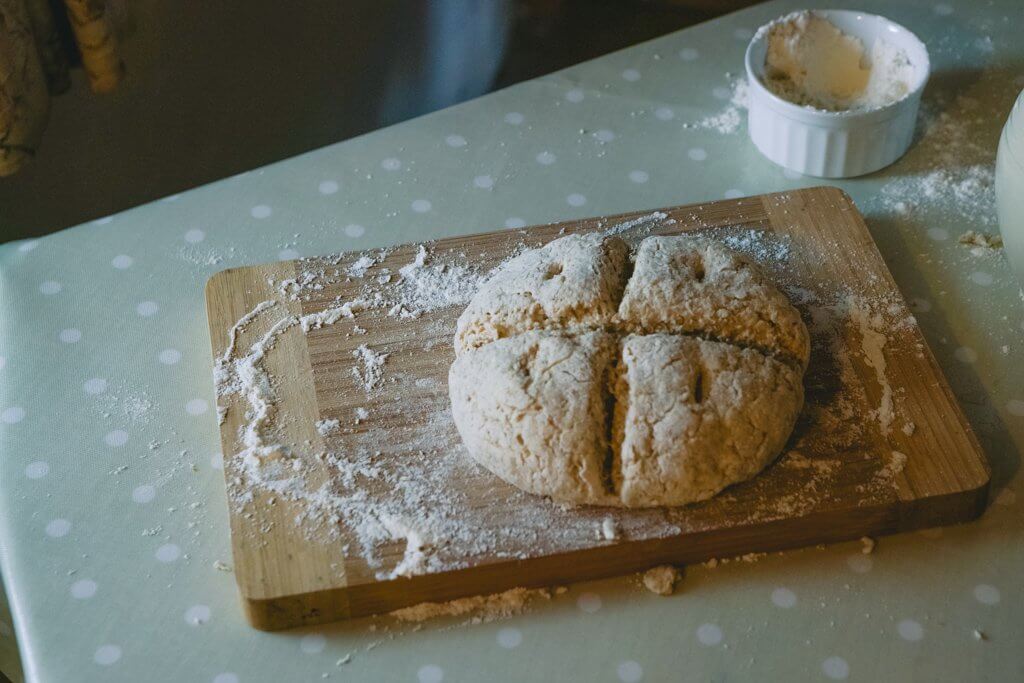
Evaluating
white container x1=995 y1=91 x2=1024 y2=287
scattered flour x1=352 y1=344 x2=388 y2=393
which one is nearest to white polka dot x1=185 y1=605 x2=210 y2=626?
scattered flour x1=352 y1=344 x2=388 y2=393

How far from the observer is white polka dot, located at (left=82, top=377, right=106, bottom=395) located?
1603 millimetres

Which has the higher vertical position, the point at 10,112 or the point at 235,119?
the point at 10,112

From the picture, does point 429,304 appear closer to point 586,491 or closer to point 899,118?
point 586,491

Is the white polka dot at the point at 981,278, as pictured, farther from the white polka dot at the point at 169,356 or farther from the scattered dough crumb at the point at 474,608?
the white polka dot at the point at 169,356

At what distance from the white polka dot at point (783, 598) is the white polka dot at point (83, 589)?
0.86 metres

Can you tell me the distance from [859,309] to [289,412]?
84 centimetres

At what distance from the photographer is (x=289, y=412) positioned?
1.49 metres

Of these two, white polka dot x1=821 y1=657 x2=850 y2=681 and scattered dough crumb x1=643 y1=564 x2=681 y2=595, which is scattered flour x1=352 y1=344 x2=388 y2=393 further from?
white polka dot x1=821 y1=657 x2=850 y2=681

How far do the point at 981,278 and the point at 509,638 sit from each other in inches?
38.4

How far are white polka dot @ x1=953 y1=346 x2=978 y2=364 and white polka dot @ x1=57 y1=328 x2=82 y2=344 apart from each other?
1.35m

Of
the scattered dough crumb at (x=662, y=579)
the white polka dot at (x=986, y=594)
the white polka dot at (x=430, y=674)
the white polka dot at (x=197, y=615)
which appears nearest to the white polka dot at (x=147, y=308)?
the white polka dot at (x=197, y=615)

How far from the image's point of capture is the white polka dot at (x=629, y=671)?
126 cm

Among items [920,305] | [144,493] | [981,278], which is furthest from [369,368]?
[981,278]

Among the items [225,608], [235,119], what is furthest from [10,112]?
[225,608]
